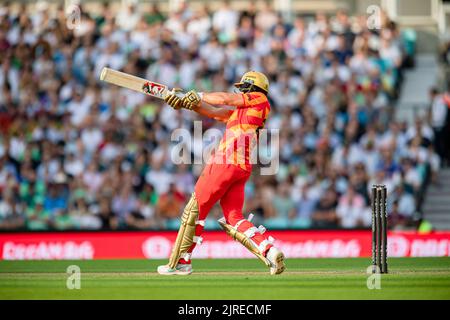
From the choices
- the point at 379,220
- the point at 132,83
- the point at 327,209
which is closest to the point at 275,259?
the point at 379,220

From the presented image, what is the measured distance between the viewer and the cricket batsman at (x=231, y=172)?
11.9m

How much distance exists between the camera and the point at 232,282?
11.9m

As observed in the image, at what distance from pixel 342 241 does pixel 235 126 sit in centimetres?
561

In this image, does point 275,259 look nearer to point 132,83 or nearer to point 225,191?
point 225,191

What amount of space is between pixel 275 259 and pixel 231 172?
1106 mm

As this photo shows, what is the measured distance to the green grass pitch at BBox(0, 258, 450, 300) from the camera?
10.8m

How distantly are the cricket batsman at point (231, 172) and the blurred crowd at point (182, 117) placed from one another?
5615 millimetres

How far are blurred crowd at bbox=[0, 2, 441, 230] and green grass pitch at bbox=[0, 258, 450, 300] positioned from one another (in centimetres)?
354

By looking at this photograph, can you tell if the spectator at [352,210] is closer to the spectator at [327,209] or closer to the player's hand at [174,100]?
the spectator at [327,209]

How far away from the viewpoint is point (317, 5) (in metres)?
23.5

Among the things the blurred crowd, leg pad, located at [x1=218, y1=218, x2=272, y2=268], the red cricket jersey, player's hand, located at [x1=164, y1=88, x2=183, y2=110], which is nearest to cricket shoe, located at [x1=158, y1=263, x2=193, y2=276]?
leg pad, located at [x1=218, y1=218, x2=272, y2=268]

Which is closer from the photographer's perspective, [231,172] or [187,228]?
[231,172]

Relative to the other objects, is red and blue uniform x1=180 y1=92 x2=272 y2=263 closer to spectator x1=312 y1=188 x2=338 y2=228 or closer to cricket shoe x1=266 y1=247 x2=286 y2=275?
cricket shoe x1=266 y1=247 x2=286 y2=275

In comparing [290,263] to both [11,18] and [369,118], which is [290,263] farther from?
[11,18]
